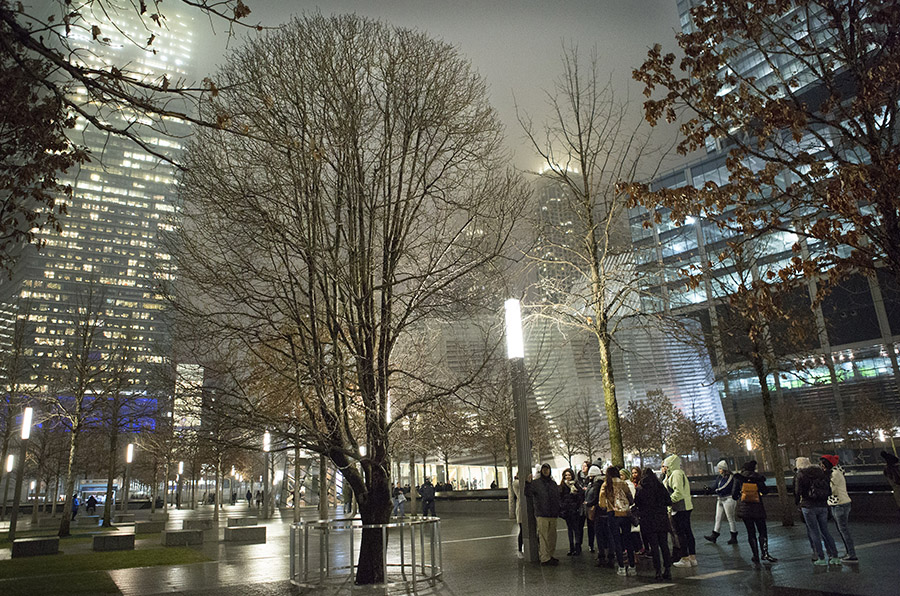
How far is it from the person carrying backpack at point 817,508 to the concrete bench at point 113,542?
17.4 meters

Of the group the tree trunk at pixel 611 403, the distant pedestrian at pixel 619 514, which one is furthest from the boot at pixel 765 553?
the tree trunk at pixel 611 403

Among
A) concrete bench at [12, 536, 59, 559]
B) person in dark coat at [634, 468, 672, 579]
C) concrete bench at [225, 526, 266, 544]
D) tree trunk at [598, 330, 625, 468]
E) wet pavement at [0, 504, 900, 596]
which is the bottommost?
wet pavement at [0, 504, 900, 596]

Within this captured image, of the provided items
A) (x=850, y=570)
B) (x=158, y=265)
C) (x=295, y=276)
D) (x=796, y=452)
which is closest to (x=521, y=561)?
(x=850, y=570)

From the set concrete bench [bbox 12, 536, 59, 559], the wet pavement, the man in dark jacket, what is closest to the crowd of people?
the man in dark jacket

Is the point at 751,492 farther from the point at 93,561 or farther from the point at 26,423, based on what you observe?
the point at 26,423

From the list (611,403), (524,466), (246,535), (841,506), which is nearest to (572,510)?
(524,466)

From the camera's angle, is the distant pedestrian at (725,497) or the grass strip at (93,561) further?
the distant pedestrian at (725,497)

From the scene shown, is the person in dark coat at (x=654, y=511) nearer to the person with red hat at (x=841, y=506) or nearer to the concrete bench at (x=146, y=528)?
the person with red hat at (x=841, y=506)

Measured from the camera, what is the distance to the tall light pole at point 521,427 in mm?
11664

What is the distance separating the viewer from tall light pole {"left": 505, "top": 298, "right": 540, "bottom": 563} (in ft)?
38.3

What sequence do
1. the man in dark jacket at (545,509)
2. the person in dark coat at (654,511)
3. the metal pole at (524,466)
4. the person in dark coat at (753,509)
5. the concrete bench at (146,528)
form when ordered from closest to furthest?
the person in dark coat at (654,511) → the person in dark coat at (753,509) → the man in dark jacket at (545,509) → the metal pole at (524,466) → the concrete bench at (146,528)

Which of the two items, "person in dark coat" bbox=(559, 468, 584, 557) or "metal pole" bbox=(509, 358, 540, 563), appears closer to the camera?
"metal pole" bbox=(509, 358, 540, 563)

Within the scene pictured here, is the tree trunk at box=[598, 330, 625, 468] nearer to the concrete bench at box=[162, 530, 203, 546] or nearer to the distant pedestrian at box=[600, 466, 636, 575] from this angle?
the distant pedestrian at box=[600, 466, 636, 575]

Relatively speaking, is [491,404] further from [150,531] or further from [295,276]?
[150,531]
